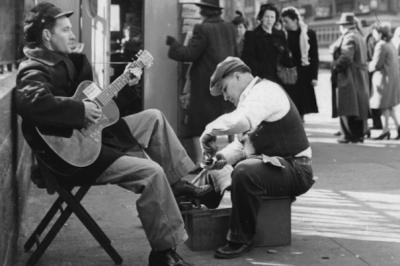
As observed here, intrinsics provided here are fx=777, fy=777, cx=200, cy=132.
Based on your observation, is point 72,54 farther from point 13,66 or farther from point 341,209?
point 341,209

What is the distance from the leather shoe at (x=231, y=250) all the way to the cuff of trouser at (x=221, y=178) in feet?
1.25

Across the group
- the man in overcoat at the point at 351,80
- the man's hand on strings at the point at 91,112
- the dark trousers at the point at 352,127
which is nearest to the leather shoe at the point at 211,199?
the man's hand on strings at the point at 91,112

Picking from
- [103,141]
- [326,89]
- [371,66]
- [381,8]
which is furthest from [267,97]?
[381,8]

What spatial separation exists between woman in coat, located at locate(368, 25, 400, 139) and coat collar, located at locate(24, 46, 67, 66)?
7259 mm

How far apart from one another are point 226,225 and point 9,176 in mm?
1463

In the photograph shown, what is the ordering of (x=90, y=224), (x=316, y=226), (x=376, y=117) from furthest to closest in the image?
(x=376, y=117)
(x=316, y=226)
(x=90, y=224)

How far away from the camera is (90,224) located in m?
4.60

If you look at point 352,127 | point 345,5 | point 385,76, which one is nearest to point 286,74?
point 352,127

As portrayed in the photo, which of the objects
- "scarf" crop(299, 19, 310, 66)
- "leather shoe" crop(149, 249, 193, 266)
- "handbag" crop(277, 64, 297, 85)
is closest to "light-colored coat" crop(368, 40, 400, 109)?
"scarf" crop(299, 19, 310, 66)

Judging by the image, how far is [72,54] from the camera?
4836 mm

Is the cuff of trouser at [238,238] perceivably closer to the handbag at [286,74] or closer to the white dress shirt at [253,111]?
the white dress shirt at [253,111]

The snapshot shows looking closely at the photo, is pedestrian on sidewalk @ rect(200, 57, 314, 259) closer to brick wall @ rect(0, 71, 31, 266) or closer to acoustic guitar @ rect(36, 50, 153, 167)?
acoustic guitar @ rect(36, 50, 153, 167)

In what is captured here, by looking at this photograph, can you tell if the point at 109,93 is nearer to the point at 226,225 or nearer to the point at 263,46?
the point at 226,225

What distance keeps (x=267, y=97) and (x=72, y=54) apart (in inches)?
49.1
